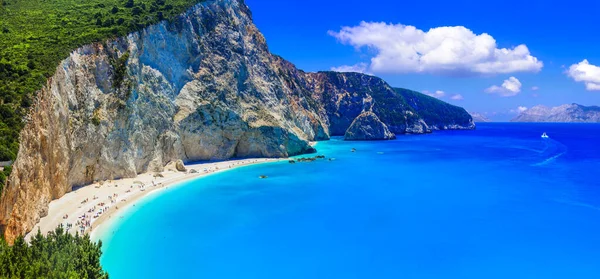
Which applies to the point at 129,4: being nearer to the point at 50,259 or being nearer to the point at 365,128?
the point at 50,259

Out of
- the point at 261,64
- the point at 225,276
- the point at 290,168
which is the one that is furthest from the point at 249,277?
the point at 261,64

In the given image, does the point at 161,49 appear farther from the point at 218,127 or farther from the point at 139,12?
the point at 218,127

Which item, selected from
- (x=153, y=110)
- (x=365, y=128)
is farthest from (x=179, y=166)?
(x=365, y=128)

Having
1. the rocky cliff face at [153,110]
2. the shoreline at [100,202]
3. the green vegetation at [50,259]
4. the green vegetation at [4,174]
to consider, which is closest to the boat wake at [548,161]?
the rocky cliff face at [153,110]

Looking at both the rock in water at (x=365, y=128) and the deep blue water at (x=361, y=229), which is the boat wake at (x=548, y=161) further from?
the rock in water at (x=365, y=128)

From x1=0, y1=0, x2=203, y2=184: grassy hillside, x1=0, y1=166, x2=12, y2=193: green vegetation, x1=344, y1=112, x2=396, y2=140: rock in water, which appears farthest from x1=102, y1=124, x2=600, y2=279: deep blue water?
x1=344, y1=112, x2=396, y2=140: rock in water
